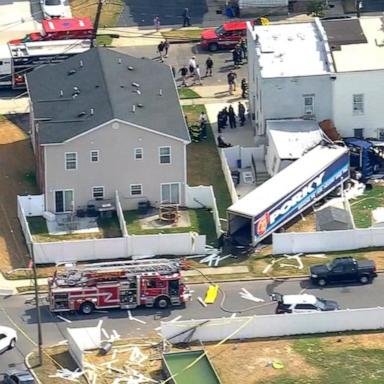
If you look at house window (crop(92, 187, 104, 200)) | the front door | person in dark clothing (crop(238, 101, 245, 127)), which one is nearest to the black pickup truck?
house window (crop(92, 187, 104, 200))

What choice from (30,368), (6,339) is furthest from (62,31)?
(30,368)

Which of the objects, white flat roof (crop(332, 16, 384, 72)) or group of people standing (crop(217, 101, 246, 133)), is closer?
white flat roof (crop(332, 16, 384, 72))

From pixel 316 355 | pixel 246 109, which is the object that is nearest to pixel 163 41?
pixel 246 109

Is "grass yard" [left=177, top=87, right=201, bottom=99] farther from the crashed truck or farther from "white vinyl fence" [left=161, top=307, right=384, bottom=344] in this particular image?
"white vinyl fence" [left=161, top=307, right=384, bottom=344]

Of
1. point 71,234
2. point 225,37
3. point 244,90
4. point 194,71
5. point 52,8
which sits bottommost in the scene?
point 71,234

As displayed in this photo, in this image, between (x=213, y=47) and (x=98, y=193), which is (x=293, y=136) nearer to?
(x=98, y=193)

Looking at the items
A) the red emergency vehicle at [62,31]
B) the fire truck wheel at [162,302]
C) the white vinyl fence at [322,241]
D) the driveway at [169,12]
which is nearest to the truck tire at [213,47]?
the driveway at [169,12]

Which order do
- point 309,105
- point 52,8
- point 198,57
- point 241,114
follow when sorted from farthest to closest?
point 52,8 < point 198,57 < point 241,114 < point 309,105
